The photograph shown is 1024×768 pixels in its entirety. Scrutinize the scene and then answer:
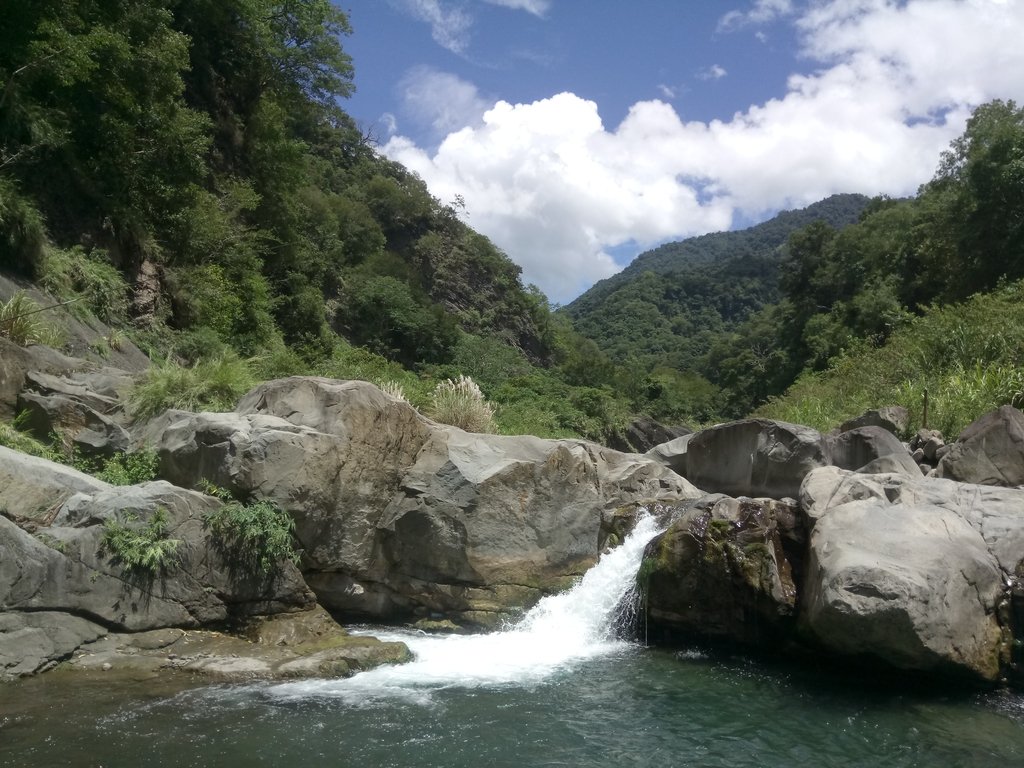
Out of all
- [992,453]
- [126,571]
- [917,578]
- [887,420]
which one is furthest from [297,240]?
[917,578]

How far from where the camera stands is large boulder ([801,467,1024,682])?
7109mm

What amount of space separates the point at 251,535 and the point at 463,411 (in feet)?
19.9

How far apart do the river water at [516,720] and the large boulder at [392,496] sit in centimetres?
171

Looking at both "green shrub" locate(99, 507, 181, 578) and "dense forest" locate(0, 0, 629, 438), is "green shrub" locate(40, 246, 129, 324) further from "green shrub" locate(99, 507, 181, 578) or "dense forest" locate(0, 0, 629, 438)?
"green shrub" locate(99, 507, 181, 578)

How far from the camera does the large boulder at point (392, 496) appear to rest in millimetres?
9320

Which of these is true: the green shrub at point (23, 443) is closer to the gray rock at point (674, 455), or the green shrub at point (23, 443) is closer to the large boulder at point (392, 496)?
the large boulder at point (392, 496)

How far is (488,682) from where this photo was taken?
769 cm

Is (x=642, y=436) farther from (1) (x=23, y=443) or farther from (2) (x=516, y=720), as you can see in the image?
(2) (x=516, y=720)

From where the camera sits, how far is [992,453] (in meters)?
10.3

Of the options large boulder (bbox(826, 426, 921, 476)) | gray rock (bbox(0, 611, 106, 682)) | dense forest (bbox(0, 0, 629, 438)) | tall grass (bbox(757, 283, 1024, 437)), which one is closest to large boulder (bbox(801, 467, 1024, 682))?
large boulder (bbox(826, 426, 921, 476))

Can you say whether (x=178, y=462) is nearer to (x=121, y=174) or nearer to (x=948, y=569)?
(x=948, y=569)

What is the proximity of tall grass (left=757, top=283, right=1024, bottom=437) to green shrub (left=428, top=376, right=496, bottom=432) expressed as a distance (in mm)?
7594

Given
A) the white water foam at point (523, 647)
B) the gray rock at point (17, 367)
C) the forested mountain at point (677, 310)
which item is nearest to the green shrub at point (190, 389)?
the gray rock at point (17, 367)

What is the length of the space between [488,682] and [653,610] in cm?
247
